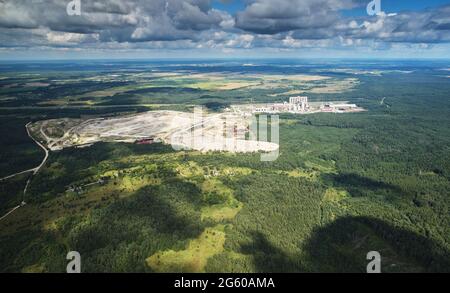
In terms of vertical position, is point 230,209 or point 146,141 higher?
point 146,141

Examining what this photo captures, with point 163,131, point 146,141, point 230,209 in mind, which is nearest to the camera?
point 230,209

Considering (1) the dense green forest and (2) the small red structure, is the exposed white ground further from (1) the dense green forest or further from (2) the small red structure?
(1) the dense green forest

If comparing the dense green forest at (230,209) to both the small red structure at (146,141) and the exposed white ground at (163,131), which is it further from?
the exposed white ground at (163,131)

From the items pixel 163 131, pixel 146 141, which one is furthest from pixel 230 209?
pixel 163 131

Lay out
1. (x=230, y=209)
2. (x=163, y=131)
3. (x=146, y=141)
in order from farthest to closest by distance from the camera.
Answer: (x=163, y=131) → (x=146, y=141) → (x=230, y=209)

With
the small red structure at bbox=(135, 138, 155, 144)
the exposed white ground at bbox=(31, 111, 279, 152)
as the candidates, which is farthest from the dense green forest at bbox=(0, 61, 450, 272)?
the exposed white ground at bbox=(31, 111, 279, 152)

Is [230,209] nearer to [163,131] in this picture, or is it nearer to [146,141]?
[146,141]
